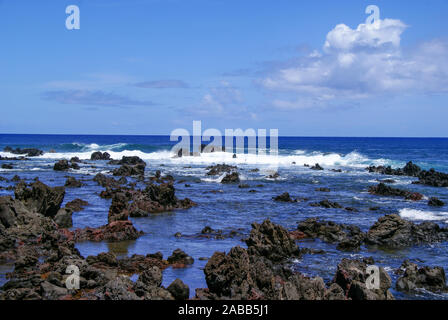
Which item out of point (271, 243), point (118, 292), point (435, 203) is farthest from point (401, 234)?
point (118, 292)

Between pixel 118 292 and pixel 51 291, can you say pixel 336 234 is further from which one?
pixel 51 291

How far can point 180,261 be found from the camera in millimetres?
13344

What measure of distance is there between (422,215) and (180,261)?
15.4 meters

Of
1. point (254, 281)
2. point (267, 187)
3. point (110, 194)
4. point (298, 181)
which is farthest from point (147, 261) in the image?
point (298, 181)

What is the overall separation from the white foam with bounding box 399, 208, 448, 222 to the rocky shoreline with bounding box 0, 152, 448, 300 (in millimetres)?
3069

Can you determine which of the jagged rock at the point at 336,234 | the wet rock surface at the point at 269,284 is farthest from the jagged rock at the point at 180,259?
the jagged rock at the point at 336,234

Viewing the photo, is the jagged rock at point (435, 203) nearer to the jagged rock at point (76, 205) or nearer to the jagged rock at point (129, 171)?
the jagged rock at point (76, 205)

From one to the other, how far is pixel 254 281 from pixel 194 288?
1675mm

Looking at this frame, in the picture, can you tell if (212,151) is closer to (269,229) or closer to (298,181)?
(298,181)

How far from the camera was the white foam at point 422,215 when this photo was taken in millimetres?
22094

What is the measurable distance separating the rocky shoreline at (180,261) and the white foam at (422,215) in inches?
121

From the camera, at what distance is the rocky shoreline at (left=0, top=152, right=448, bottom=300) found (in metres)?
9.69

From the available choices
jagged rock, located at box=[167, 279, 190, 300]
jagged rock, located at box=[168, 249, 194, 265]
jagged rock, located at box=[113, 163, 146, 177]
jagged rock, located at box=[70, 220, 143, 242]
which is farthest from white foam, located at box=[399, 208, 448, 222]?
jagged rock, located at box=[113, 163, 146, 177]

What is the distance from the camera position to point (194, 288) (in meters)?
11.2
